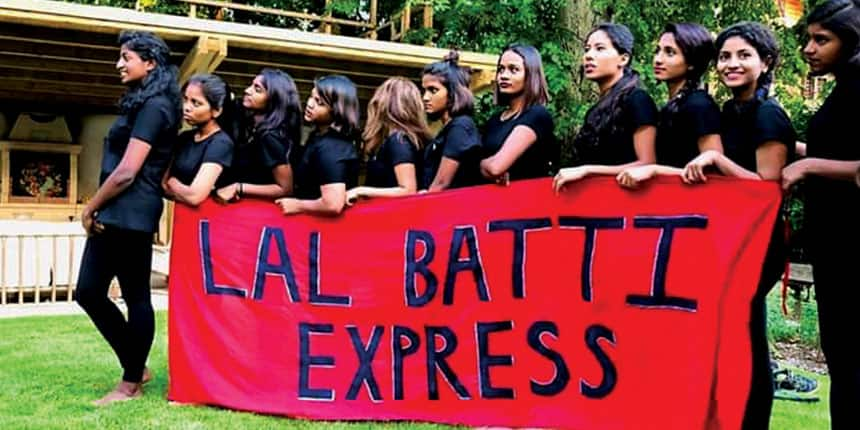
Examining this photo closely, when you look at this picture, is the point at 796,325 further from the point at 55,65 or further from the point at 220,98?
the point at 55,65

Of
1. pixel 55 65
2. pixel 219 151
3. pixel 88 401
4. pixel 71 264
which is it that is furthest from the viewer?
pixel 55 65

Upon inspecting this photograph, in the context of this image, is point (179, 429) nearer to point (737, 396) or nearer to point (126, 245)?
point (126, 245)

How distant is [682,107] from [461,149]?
39.6 inches

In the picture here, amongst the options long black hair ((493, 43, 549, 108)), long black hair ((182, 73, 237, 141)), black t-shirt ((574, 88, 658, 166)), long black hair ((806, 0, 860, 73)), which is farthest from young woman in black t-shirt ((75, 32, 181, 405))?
long black hair ((806, 0, 860, 73))

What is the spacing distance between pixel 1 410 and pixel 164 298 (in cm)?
575

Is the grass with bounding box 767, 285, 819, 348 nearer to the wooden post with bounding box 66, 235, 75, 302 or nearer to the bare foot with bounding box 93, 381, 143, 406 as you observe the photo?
the bare foot with bounding box 93, 381, 143, 406

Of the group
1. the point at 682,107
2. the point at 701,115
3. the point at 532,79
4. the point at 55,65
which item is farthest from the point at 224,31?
the point at 701,115

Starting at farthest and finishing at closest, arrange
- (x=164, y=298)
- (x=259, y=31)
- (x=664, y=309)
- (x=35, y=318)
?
1. (x=164, y=298)
2. (x=259, y=31)
3. (x=35, y=318)
4. (x=664, y=309)

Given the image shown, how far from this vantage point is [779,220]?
296 cm

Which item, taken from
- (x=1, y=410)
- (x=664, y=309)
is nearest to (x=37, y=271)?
(x=1, y=410)

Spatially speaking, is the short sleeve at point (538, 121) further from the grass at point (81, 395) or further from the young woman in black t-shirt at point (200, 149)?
the young woman in black t-shirt at point (200, 149)

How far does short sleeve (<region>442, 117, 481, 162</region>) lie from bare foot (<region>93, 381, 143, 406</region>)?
6.68 ft

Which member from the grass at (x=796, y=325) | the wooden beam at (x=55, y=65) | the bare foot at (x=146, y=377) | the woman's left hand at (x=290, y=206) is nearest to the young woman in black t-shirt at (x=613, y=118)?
the woman's left hand at (x=290, y=206)

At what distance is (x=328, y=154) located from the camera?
3744 mm
